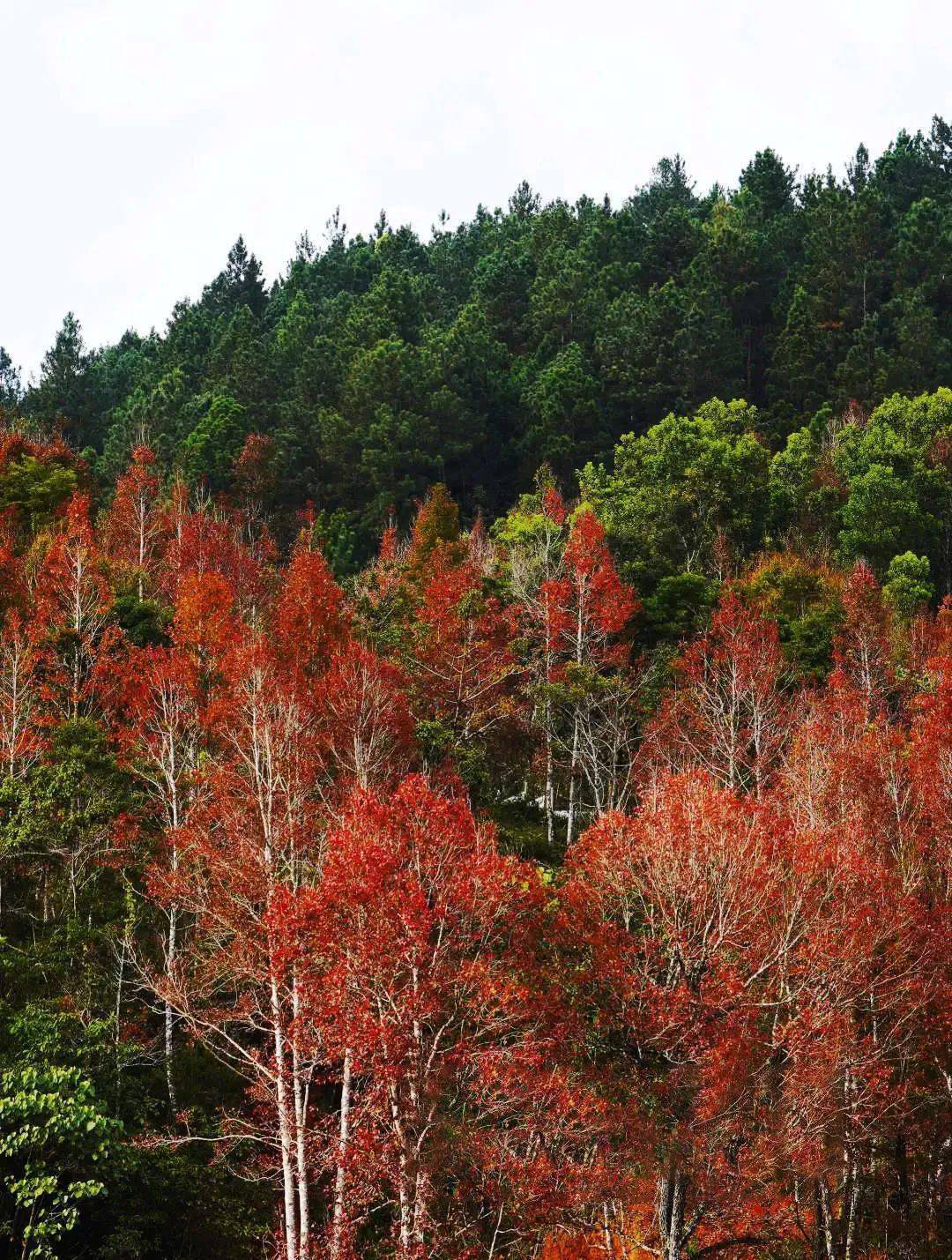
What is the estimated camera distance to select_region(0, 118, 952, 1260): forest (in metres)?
19.1

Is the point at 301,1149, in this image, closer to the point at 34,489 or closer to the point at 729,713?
the point at 729,713

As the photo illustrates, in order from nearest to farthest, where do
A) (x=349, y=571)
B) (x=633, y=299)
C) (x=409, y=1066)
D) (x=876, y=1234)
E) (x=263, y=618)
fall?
(x=409, y=1066)
(x=876, y=1234)
(x=263, y=618)
(x=349, y=571)
(x=633, y=299)

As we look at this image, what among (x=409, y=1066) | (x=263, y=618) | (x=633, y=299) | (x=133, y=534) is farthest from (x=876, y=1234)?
(x=633, y=299)

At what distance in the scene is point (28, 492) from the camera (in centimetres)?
4841

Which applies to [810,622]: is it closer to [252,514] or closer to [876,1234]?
[876,1234]

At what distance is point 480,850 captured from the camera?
67.8 ft

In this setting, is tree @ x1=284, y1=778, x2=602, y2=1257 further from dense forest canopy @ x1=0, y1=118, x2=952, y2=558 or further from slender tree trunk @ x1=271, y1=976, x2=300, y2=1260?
dense forest canopy @ x1=0, y1=118, x2=952, y2=558

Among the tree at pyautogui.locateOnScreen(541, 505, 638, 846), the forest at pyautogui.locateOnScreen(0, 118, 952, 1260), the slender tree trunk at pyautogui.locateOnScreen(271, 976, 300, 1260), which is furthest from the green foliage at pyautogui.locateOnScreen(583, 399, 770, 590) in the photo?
the slender tree trunk at pyautogui.locateOnScreen(271, 976, 300, 1260)

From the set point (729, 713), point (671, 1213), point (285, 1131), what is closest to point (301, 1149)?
point (285, 1131)

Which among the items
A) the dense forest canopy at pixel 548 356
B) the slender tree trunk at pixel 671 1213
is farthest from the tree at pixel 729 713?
the dense forest canopy at pixel 548 356

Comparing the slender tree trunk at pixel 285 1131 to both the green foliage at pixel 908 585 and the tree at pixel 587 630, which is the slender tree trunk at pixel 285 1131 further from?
the green foliage at pixel 908 585

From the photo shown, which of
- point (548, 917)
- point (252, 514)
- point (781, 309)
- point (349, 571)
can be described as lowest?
point (548, 917)

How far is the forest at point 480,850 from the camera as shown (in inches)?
753

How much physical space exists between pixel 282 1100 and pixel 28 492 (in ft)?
118
